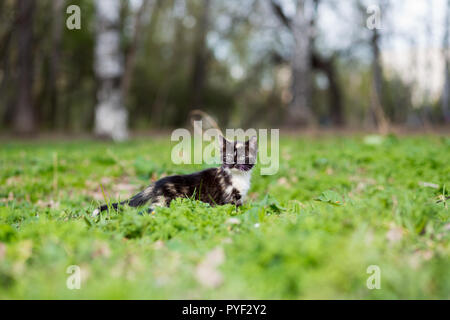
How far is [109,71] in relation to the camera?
37.5ft

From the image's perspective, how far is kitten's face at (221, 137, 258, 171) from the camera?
14.4ft

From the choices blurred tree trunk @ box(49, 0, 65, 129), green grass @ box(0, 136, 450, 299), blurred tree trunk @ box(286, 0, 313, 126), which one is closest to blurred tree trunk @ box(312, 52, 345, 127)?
blurred tree trunk @ box(286, 0, 313, 126)

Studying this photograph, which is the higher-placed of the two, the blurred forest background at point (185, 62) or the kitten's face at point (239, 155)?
the blurred forest background at point (185, 62)

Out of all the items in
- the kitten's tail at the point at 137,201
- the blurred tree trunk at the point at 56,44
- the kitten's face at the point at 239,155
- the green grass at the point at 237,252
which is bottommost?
the green grass at the point at 237,252

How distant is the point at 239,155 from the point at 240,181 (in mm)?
341

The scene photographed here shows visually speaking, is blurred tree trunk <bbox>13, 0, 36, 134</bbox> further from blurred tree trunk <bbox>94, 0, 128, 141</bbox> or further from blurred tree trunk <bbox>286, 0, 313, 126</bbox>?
blurred tree trunk <bbox>286, 0, 313, 126</bbox>

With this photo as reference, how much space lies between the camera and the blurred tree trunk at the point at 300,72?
13.1 meters

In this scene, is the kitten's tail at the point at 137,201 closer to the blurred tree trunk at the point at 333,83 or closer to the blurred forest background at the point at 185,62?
the blurred forest background at the point at 185,62

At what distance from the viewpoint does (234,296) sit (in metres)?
2.14

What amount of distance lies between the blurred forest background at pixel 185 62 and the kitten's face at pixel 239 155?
24.3ft

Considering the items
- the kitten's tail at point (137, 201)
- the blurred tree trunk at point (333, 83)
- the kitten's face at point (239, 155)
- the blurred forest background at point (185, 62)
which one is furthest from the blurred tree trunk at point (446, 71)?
the kitten's tail at point (137, 201)

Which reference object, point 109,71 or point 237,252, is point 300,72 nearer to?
point 109,71

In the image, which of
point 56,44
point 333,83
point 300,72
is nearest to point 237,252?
point 300,72

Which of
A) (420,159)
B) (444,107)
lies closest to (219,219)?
(420,159)
